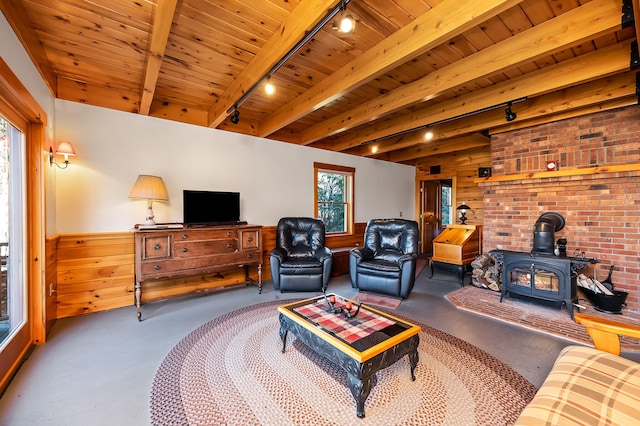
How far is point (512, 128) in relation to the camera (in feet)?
13.3

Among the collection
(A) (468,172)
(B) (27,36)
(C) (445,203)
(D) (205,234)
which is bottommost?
(D) (205,234)

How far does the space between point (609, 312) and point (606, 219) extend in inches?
45.2

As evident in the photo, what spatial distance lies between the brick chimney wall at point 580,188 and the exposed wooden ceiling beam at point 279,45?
3.76m

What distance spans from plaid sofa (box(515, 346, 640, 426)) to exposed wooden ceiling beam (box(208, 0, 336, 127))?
228 cm

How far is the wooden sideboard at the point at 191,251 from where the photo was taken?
2.95 meters

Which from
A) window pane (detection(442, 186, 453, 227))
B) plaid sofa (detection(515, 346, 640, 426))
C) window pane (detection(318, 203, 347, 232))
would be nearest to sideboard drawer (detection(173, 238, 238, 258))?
window pane (detection(318, 203, 347, 232))

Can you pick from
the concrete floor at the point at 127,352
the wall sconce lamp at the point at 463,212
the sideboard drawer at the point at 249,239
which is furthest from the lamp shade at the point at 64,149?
the wall sconce lamp at the point at 463,212

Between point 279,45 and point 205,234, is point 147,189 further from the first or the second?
point 279,45

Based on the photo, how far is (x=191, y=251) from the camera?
3.24 meters

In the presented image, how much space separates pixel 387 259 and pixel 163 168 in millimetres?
3307

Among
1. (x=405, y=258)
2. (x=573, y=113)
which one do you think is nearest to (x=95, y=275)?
(x=405, y=258)

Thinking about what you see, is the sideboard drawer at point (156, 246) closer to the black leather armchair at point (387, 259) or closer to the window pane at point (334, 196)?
the black leather armchair at point (387, 259)

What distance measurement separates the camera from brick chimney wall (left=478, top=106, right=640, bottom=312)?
3.22 metres

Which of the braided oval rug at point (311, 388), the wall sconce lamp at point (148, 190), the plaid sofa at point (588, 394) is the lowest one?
the braided oval rug at point (311, 388)
